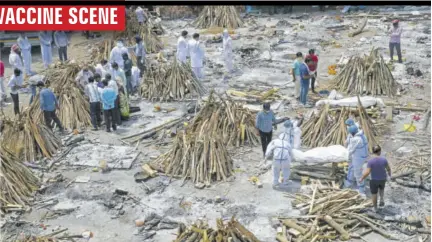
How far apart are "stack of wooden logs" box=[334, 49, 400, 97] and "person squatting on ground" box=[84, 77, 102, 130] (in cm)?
702

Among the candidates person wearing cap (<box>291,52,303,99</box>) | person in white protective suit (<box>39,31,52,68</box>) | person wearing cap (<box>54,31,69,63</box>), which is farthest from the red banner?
person wearing cap (<box>291,52,303,99</box>)

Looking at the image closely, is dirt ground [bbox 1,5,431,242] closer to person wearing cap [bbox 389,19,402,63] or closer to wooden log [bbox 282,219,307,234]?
wooden log [bbox 282,219,307,234]

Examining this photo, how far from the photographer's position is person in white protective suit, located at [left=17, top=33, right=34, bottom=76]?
810 inches

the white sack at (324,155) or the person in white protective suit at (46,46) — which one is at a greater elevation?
the person in white protective suit at (46,46)

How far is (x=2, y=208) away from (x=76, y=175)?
207 centimetres

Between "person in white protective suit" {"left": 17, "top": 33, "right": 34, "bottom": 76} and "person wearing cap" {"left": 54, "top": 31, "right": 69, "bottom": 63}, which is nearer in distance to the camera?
"person in white protective suit" {"left": 17, "top": 33, "right": 34, "bottom": 76}

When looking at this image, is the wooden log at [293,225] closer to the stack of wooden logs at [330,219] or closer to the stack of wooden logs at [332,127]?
the stack of wooden logs at [330,219]

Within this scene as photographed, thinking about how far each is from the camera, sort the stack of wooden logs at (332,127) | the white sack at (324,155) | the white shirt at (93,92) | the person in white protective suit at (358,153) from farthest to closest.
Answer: the white shirt at (93,92) < the stack of wooden logs at (332,127) < the white sack at (324,155) < the person in white protective suit at (358,153)

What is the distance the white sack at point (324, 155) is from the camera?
12438 mm

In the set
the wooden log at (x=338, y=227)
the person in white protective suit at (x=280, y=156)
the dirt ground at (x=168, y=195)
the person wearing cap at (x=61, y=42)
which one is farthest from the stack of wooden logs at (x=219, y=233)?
the person wearing cap at (x=61, y=42)

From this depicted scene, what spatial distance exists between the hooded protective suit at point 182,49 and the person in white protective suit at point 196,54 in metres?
0.37

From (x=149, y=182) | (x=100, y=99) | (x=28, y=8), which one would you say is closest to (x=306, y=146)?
(x=149, y=182)

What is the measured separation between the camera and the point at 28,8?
1788 cm

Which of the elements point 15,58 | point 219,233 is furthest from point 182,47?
point 219,233
